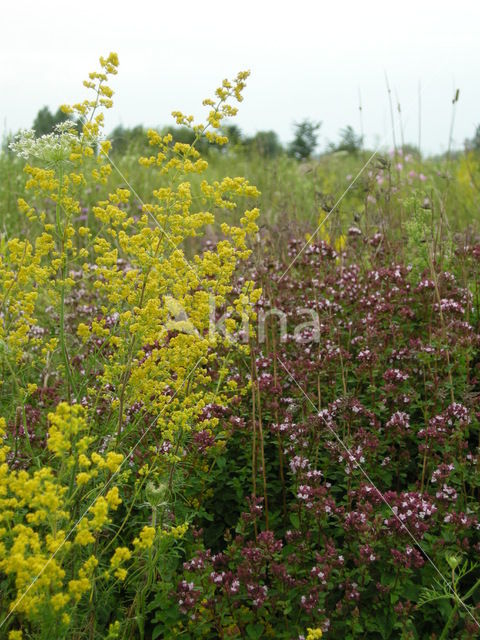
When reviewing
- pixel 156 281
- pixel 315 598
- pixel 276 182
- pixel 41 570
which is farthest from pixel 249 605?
pixel 276 182

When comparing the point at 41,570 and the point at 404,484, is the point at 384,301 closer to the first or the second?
the point at 404,484

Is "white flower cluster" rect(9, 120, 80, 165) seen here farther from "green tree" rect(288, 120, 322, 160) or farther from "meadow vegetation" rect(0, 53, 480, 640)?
"green tree" rect(288, 120, 322, 160)

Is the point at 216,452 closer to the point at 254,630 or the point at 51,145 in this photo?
the point at 254,630

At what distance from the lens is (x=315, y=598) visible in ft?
7.10

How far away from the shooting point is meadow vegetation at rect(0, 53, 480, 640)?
2.15m

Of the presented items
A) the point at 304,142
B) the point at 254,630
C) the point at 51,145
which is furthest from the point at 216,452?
the point at 304,142

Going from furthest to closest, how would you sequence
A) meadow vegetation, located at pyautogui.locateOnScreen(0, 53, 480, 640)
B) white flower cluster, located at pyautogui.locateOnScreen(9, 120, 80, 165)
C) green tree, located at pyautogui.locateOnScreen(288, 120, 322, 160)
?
green tree, located at pyautogui.locateOnScreen(288, 120, 322, 160)
white flower cluster, located at pyautogui.locateOnScreen(9, 120, 80, 165)
meadow vegetation, located at pyautogui.locateOnScreen(0, 53, 480, 640)

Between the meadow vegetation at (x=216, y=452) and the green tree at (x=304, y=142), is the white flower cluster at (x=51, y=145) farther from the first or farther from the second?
the green tree at (x=304, y=142)

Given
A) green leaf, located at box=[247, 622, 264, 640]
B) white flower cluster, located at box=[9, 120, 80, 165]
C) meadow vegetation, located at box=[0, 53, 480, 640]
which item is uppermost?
white flower cluster, located at box=[9, 120, 80, 165]

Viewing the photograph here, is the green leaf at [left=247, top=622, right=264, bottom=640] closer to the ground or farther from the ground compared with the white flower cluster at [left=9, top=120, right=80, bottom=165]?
closer to the ground

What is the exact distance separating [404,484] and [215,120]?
1803 mm

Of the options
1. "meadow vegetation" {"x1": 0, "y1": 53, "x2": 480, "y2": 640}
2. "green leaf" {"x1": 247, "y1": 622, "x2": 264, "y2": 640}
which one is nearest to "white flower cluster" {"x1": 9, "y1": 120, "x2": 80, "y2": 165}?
"meadow vegetation" {"x1": 0, "y1": 53, "x2": 480, "y2": 640}

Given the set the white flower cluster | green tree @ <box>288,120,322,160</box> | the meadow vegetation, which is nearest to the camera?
the meadow vegetation

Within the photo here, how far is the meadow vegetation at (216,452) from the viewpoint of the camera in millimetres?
2154
